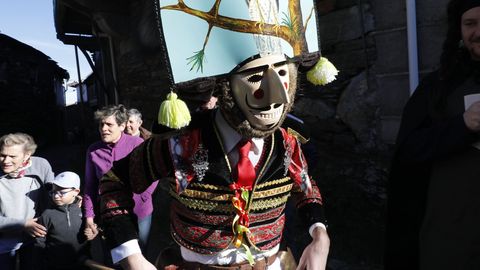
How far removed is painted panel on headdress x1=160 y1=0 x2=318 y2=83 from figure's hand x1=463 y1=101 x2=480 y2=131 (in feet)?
2.14

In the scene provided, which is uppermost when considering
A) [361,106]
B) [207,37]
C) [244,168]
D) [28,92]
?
[28,92]

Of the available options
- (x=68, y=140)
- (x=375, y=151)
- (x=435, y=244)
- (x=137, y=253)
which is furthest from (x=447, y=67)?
(x=68, y=140)

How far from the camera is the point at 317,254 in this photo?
4.53 feet

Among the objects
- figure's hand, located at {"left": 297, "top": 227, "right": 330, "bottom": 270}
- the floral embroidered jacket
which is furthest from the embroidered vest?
figure's hand, located at {"left": 297, "top": 227, "right": 330, "bottom": 270}

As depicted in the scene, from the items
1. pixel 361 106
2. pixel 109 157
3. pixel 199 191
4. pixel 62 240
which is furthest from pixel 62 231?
pixel 361 106

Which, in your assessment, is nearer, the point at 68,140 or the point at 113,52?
the point at 113,52

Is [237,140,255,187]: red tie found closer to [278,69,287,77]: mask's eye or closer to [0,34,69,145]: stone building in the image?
[278,69,287,77]: mask's eye

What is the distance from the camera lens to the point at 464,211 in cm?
134

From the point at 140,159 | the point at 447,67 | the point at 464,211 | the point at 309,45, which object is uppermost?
the point at 309,45

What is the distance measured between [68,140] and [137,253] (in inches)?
761

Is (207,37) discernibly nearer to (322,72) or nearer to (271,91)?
(271,91)

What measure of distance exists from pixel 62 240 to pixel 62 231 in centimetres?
6

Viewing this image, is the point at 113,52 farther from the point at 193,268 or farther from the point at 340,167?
the point at 193,268

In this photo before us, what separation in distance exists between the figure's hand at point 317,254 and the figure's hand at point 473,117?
1.95 ft
